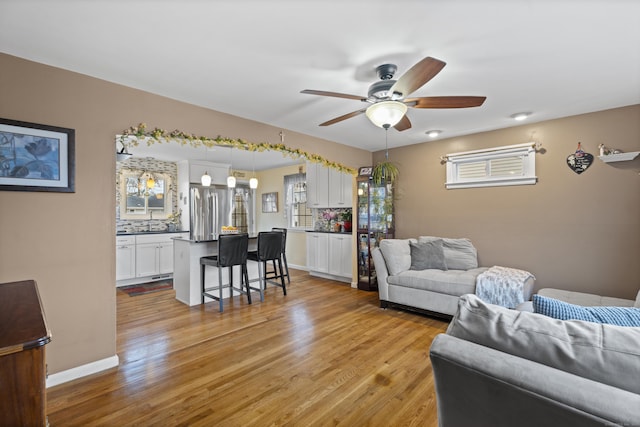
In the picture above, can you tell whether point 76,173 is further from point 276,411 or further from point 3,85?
point 276,411

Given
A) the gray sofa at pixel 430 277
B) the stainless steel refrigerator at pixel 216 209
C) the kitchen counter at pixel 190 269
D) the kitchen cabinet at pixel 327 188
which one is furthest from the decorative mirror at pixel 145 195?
the gray sofa at pixel 430 277

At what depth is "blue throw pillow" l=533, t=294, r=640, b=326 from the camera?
1.21 meters

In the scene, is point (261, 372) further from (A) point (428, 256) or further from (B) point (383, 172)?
(B) point (383, 172)

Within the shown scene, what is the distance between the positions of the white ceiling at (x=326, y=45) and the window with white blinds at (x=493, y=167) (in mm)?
978

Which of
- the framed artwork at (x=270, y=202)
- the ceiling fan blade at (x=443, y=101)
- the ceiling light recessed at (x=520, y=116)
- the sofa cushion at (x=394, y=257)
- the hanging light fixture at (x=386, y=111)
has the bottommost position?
the sofa cushion at (x=394, y=257)

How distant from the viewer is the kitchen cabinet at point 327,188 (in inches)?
228

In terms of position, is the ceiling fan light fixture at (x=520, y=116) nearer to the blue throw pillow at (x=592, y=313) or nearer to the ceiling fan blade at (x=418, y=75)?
the ceiling fan blade at (x=418, y=75)

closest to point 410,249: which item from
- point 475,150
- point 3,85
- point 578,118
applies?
point 475,150

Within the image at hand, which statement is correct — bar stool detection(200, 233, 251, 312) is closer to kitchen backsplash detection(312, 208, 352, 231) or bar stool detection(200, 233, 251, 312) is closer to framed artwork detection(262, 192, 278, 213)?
kitchen backsplash detection(312, 208, 352, 231)

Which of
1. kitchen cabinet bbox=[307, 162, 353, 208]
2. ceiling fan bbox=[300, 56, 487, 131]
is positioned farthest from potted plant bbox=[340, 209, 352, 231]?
ceiling fan bbox=[300, 56, 487, 131]

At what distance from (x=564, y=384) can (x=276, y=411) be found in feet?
5.53

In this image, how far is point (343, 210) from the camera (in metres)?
6.29

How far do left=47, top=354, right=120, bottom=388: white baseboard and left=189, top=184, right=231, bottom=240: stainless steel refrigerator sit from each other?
365 centimetres

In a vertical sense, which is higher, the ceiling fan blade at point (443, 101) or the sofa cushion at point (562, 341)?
the ceiling fan blade at point (443, 101)
